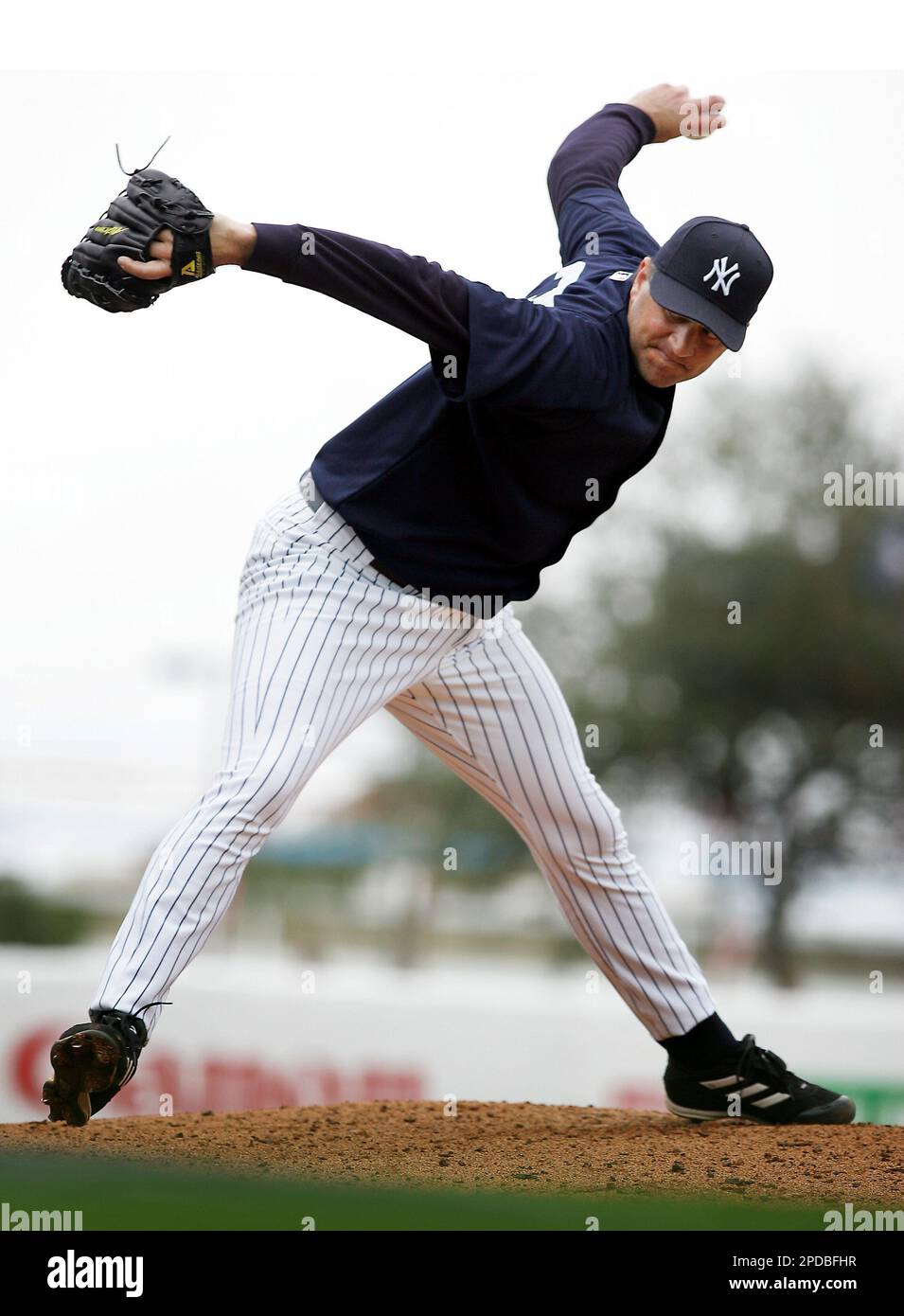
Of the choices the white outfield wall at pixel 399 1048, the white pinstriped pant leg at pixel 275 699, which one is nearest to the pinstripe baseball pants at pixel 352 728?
the white pinstriped pant leg at pixel 275 699

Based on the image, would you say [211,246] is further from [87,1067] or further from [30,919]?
[30,919]

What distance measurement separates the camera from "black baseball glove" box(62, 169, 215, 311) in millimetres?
2664

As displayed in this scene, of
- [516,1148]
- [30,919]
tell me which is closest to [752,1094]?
[516,1148]

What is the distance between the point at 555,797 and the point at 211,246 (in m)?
1.60

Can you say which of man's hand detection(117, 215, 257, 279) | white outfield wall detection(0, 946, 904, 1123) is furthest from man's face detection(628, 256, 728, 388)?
white outfield wall detection(0, 946, 904, 1123)

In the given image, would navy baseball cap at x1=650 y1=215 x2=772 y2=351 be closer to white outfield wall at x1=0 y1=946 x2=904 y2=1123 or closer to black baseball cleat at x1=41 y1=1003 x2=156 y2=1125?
black baseball cleat at x1=41 y1=1003 x2=156 y2=1125

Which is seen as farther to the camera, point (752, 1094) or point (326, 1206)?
point (752, 1094)

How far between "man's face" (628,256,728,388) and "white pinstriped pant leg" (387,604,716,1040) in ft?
2.50

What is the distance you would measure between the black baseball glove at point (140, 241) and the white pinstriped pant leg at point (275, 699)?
0.73 m

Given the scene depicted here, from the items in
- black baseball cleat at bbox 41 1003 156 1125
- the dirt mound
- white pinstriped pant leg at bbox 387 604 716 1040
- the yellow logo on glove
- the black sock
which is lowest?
the dirt mound

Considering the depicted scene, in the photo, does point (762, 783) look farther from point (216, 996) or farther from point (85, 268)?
point (85, 268)

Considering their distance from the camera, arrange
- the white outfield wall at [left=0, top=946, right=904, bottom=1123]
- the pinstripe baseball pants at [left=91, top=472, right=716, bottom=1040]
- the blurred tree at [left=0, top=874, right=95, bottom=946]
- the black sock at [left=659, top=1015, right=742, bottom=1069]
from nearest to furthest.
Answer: the pinstripe baseball pants at [left=91, top=472, right=716, bottom=1040] → the black sock at [left=659, top=1015, right=742, bottom=1069] → the white outfield wall at [left=0, top=946, right=904, bottom=1123] → the blurred tree at [left=0, top=874, right=95, bottom=946]

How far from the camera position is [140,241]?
105 inches
